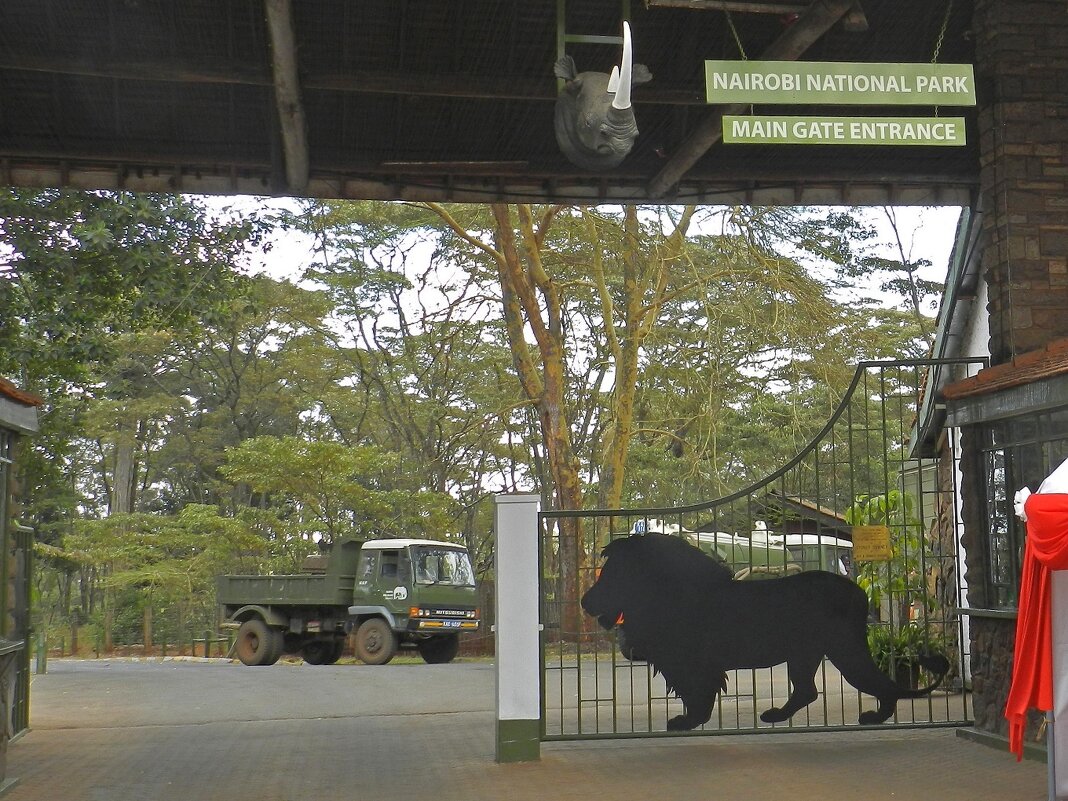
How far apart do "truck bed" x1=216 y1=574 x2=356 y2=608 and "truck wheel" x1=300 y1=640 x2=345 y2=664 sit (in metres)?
1.49

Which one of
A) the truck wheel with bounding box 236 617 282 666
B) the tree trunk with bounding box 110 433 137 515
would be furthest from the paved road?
the tree trunk with bounding box 110 433 137 515

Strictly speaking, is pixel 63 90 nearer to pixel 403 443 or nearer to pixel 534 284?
pixel 534 284

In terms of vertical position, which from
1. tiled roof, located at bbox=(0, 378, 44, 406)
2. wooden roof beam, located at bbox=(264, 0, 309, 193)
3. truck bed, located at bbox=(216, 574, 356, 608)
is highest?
wooden roof beam, located at bbox=(264, 0, 309, 193)

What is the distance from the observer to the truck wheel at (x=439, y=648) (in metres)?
23.2

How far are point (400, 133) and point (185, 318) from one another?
5473mm

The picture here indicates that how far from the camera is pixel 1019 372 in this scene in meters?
8.66

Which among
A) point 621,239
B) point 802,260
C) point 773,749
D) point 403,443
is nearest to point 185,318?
point 773,749

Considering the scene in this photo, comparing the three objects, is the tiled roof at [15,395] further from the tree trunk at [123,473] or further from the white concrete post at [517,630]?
the tree trunk at [123,473]

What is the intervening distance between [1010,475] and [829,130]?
3221mm

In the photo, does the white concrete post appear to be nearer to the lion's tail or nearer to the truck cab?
the lion's tail

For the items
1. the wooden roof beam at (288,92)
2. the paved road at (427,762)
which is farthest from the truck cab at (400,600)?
the wooden roof beam at (288,92)

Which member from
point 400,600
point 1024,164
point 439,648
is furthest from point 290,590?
point 1024,164

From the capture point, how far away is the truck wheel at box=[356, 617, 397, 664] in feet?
72.1

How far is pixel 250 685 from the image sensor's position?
1716cm
